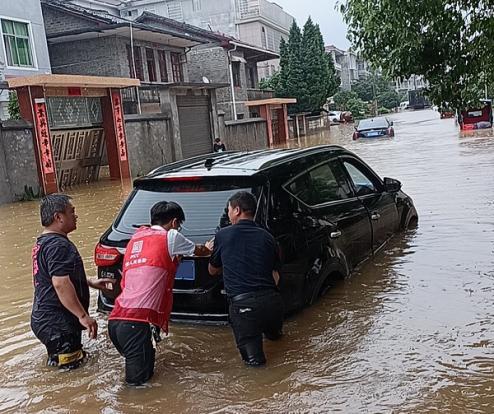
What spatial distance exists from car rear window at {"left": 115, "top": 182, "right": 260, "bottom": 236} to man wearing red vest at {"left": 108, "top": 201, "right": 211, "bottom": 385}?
508 mm

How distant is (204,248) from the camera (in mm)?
4566

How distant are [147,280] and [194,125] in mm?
22139

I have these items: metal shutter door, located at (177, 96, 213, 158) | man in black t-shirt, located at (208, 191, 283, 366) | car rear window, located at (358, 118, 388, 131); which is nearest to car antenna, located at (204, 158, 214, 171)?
man in black t-shirt, located at (208, 191, 283, 366)

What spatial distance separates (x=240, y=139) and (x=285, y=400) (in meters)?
27.4

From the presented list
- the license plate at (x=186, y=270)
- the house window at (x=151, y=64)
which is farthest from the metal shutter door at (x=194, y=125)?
the license plate at (x=186, y=270)

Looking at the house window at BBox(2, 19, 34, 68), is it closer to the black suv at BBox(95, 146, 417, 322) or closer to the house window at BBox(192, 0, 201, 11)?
the black suv at BBox(95, 146, 417, 322)

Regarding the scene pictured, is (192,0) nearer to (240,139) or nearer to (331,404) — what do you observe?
(240,139)

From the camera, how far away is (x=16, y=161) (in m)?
17.2

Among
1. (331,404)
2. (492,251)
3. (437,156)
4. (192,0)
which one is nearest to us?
(331,404)

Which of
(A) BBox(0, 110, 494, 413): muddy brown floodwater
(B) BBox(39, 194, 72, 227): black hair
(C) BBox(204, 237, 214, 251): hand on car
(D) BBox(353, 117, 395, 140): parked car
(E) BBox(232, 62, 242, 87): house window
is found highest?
(E) BBox(232, 62, 242, 87): house window

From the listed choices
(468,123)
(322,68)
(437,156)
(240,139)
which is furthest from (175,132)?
(322,68)

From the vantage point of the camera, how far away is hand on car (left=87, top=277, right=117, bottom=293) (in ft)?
15.4

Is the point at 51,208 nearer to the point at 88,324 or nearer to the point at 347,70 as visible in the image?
the point at 88,324

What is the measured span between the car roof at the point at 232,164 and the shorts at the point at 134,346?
4.69ft
